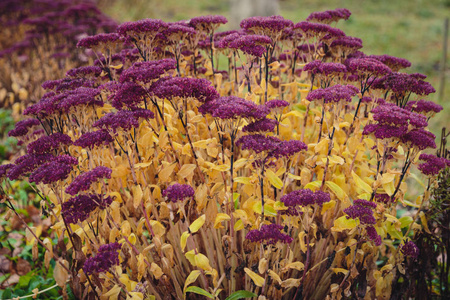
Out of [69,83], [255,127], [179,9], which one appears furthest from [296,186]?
[179,9]

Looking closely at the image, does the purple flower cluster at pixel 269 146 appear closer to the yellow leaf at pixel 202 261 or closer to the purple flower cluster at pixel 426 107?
the yellow leaf at pixel 202 261

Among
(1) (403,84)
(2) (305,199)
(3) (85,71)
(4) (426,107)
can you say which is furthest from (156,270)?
(4) (426,107)

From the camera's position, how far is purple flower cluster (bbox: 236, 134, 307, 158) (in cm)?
138

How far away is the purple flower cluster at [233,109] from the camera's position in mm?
1392

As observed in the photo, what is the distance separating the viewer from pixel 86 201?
146 centimetres

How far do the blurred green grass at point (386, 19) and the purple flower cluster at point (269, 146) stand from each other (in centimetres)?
515

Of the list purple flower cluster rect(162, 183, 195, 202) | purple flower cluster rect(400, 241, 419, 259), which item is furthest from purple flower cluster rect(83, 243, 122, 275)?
purple flower cluster rect(400, 241, 419, 259)

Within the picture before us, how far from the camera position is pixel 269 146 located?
1.38 m

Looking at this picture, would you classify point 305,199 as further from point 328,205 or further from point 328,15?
point 328,15

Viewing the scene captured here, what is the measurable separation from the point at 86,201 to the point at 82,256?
0.31m

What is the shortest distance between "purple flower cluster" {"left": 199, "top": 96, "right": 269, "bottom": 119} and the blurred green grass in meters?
5.22

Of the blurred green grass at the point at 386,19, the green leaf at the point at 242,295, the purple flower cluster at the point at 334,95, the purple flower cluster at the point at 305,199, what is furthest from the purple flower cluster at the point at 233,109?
the blurred green grass at the point at 386,19

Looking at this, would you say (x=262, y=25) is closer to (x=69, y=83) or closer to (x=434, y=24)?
(x=69, y=83)

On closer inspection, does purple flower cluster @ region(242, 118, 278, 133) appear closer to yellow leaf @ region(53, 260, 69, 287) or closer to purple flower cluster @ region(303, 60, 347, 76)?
purple flower cluster @ region(303, 60, 347, 76)
